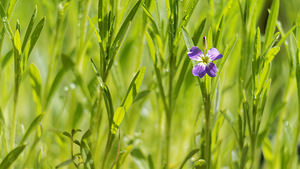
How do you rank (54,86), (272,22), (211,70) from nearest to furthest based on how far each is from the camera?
1. (211,70)
2. (272,22)
3. (54,86)

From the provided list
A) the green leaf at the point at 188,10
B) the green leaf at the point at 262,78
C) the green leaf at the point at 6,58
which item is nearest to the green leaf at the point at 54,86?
the green leaf at the point at 6,58

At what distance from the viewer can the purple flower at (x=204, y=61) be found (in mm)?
645

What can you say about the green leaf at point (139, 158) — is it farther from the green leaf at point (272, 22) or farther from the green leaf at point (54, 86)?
the green leaf at point (272, 22)

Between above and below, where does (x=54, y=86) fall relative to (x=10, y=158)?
above

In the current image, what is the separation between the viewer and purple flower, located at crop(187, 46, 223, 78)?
0.65 metres

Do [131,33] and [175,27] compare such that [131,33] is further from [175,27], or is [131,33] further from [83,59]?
[175,27]

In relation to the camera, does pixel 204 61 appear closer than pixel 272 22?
Yes

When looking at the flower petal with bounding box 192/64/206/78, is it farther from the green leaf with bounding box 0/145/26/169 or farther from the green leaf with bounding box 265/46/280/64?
the green leaf with bounding box 0/145/26/169

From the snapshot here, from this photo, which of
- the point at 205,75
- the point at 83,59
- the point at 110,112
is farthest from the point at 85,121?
the point at 205,75

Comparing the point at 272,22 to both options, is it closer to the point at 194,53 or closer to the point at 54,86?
the point at 194,53

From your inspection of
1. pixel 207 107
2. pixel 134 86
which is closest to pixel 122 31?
pixel 134 86

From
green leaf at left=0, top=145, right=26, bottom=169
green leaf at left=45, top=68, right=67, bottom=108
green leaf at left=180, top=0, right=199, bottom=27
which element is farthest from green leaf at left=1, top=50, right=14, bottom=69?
green leaf at left=180, top=0, right=199, bottom=27

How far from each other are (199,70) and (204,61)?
0.06ft

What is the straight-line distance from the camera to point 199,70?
2.13 ft
